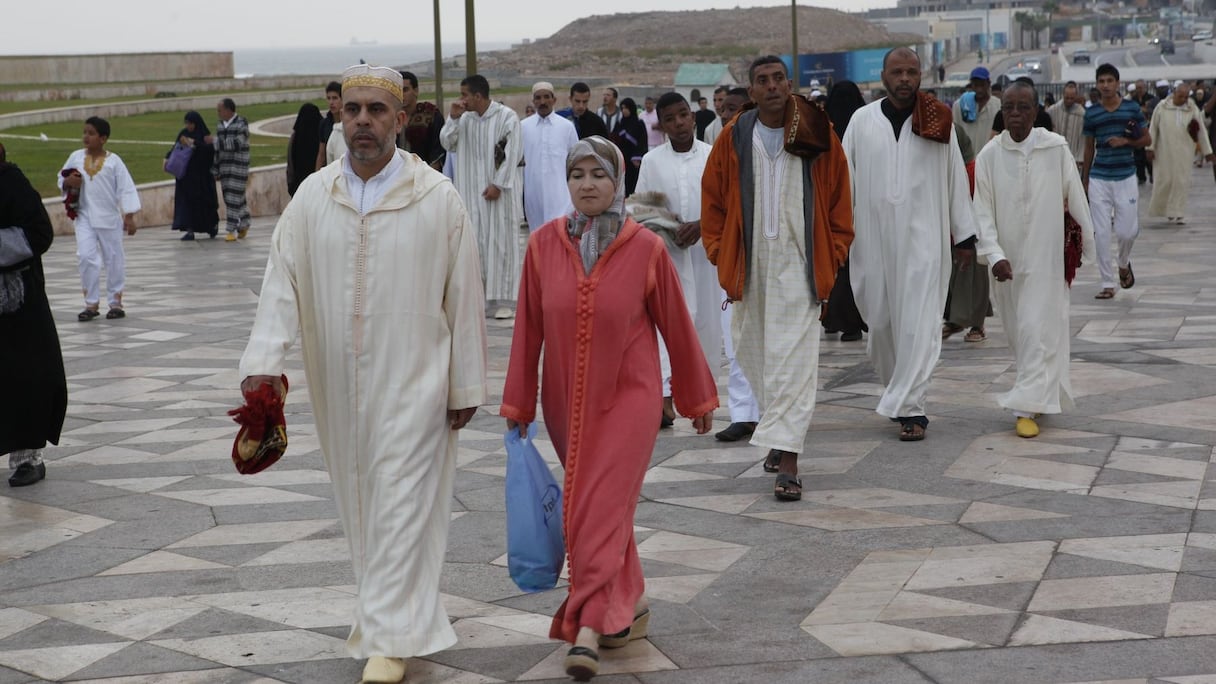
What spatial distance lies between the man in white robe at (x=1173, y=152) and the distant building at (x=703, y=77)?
46.1ft

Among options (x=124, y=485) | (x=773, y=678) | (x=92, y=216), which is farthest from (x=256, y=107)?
(x=773, y=678)

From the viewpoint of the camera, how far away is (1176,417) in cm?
759

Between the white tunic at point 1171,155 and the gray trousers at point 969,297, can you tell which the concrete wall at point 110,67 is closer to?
the white tunic at point 1171,155

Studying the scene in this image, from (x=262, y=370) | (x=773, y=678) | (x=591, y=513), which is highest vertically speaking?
(x=262, y=370)

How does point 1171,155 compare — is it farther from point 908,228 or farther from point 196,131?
point 196,131

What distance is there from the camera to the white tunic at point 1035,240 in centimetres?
732

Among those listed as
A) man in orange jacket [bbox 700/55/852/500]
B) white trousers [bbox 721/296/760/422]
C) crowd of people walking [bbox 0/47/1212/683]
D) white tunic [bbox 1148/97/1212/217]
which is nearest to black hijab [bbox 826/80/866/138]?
crowd of people walking [bbox 0/47/1212/683]

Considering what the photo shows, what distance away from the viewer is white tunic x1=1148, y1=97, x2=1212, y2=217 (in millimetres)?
16719

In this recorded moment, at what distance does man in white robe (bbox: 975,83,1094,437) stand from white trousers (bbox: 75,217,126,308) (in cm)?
727

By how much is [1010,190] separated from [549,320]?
11.4ft

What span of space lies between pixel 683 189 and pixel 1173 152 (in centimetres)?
1065

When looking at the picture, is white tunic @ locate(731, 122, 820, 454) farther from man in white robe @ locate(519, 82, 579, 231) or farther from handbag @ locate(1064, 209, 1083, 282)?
man in white robe @ locate(519, 82, 579, 231)

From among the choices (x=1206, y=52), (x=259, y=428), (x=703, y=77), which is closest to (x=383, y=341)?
(x=259, y=428)

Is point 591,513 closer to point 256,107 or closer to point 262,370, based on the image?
point 262,370
